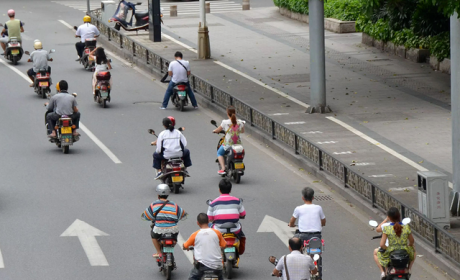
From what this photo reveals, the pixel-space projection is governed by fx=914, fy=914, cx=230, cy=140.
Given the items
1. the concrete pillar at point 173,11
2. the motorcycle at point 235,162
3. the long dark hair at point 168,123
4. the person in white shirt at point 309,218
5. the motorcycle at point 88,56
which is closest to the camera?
the person in white shirt at point 309,218

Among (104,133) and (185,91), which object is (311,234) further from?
(185,91)

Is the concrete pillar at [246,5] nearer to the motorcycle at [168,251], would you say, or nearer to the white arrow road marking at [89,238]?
the white arrow road marking at [89,238]

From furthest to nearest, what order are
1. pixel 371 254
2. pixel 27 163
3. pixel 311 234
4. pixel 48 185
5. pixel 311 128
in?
pixel 311 128, pixel 27 163, pixel 48 185, pixel 371 254, pixel 311 234

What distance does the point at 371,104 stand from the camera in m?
24.3

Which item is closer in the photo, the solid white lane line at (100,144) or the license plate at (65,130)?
the solid white lane line at (100,144)

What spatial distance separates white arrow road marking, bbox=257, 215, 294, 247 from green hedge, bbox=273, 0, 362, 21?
20.7 m

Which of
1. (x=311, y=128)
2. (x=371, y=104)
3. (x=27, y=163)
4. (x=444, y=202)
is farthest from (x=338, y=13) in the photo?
(x=444, y=202)

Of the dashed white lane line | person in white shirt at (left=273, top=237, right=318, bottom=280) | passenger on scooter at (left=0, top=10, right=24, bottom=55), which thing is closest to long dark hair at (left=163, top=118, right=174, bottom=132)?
the dashed white lane line

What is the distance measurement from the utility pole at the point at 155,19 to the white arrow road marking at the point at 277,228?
1965 centimetres

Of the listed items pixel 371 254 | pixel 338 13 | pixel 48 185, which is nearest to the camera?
pixel 371 254

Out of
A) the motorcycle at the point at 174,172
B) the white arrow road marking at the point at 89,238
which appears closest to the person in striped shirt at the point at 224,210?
the white arrow road marking at the point at 89,238

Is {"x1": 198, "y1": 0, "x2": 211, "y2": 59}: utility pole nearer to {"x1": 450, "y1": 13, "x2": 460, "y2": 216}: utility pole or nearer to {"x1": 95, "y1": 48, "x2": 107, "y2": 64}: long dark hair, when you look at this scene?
{"x1": 95, "y1": 48, "x2": 107, "y2": 64}: long dark hair

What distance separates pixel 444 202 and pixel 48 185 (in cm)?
778

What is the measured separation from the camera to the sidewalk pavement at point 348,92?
1905 cm
